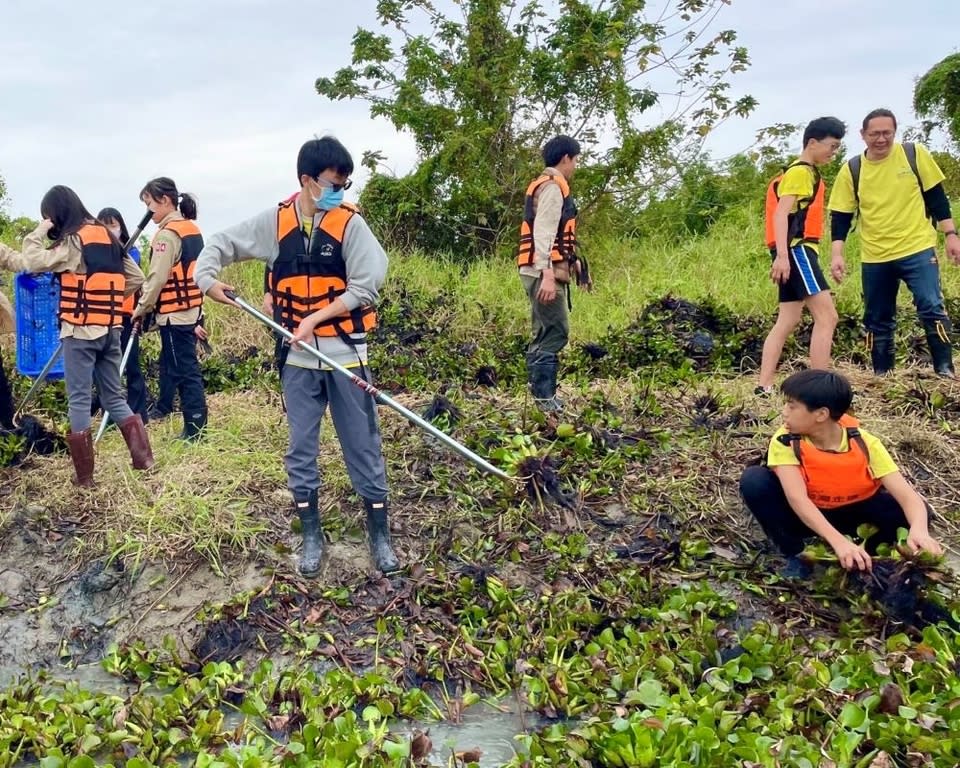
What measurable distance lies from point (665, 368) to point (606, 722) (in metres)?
4.20

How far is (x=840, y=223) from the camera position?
5.89 m

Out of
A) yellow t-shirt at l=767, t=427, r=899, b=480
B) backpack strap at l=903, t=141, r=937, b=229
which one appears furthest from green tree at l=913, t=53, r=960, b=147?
yellow t-shirt at l=767, t=427, r=899, b=480

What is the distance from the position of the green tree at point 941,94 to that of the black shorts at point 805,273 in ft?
45.5

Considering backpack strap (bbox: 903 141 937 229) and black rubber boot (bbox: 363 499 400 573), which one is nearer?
black rubber boot (bbox: 363 499 400 573)

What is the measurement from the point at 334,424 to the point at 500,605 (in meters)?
1.08

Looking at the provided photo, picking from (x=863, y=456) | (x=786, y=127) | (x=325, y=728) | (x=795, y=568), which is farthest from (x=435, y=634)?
(x=786, y=127)

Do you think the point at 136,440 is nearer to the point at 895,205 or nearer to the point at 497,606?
the point at 497,606

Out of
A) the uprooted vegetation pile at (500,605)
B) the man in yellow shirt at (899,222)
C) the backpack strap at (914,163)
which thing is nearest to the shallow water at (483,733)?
the uprooted vegetation pile at (500,605)

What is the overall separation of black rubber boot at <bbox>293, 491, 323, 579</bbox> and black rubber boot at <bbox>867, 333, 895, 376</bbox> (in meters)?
3.92

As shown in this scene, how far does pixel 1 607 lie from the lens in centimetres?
395

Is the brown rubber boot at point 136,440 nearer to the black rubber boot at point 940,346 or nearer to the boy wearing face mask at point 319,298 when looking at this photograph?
the boy wearing face mask at point 319,298

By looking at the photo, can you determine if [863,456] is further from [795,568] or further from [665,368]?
[665,368]

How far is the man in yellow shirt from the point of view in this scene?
5.53m

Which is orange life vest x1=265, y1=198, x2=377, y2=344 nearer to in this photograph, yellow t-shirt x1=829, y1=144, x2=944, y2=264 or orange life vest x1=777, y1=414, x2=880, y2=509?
orange life vest x1=777, y1=414, x2=880, y2=509
